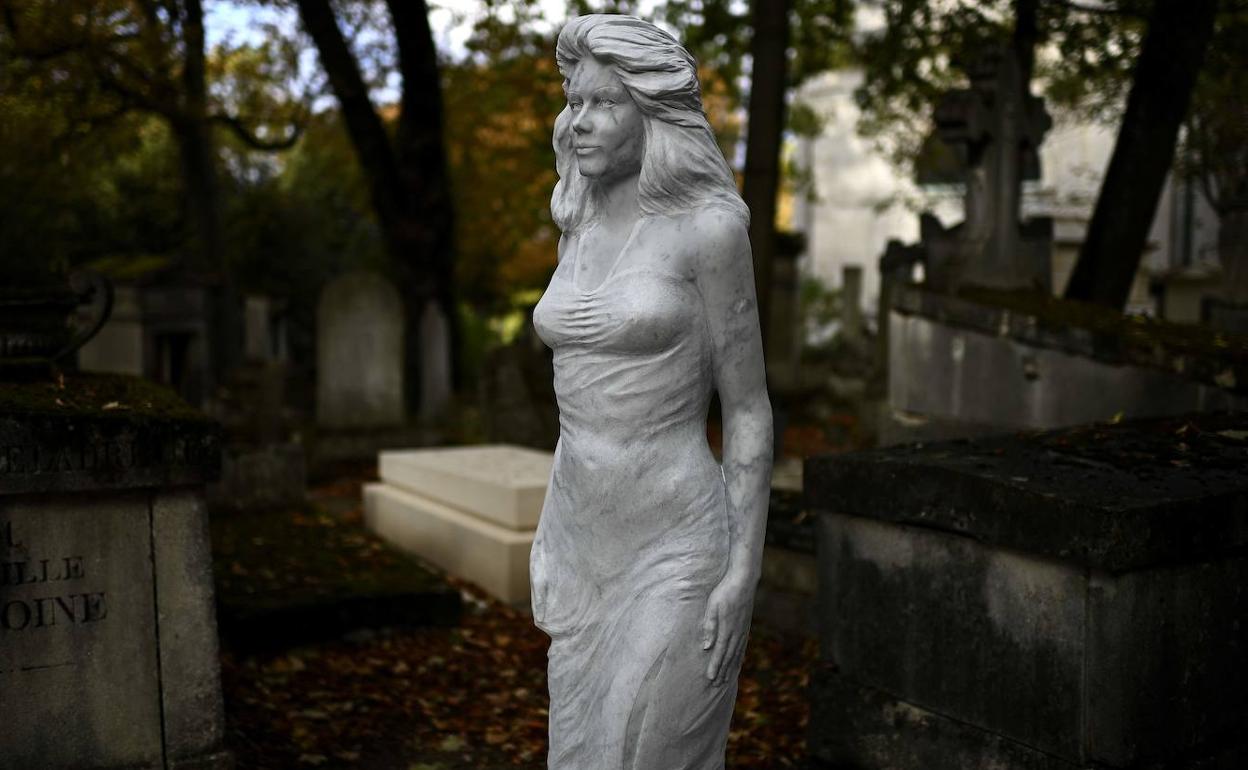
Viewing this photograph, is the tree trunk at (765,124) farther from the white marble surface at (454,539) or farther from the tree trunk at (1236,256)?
the tree trunk at (1236,256)

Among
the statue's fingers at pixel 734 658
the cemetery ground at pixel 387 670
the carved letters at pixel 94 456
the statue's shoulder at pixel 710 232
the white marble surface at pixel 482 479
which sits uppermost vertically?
the statue's shoulder at pixel 710 232

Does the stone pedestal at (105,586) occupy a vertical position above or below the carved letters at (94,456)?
below

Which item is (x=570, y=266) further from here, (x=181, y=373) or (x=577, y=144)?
(x=181, y=373)

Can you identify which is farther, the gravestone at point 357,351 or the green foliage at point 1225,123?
the gravestone at point 357,351

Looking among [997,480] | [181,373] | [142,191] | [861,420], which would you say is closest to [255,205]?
[142,191]

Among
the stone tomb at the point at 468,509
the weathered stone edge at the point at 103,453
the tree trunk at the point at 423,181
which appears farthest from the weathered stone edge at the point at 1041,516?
the tree trunk at the point at 423,181

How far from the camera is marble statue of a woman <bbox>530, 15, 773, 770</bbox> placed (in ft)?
9.49

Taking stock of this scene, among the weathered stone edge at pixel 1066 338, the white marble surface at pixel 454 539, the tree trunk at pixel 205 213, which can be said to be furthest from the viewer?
the tree trunk at pixel 205 213

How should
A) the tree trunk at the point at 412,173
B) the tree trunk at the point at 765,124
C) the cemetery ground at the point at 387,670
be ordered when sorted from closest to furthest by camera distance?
the cemetery ground at the point at 387,670 → the tree trunk at the point at 765,124 → the tree trunk at the point at 412,173

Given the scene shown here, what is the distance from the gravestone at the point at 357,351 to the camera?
13508mm

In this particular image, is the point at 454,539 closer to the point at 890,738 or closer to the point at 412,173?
the point at 890,738

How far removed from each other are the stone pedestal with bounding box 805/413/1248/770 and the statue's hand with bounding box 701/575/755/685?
136 centimetres

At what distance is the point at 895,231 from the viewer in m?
36.2

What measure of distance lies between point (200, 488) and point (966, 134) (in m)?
7.27
